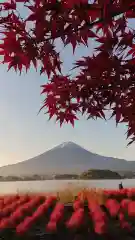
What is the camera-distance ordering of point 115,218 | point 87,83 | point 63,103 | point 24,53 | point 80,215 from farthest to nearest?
point 115,218 → point 80,215 → point 63,103 → point 87,83 → point 24,53

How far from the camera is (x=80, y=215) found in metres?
6.98

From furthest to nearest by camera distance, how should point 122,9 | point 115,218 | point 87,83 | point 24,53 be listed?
point 115,218, point 87,83, point 24,53, point 122,9

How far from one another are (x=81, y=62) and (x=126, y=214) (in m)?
5.99

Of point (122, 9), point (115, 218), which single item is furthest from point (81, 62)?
point (115, 218)

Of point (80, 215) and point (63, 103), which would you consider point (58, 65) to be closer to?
point (63, 103)

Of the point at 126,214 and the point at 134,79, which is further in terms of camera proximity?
the point at 126,214

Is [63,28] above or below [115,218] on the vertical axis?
above

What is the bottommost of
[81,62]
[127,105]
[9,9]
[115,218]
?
[115,218]

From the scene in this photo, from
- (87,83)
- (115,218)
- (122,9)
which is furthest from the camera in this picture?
(115,218)

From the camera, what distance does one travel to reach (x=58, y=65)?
2.69 meters

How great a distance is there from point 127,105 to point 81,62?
0.43 meters

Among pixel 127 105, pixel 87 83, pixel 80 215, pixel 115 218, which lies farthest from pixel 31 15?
pixel 115 218

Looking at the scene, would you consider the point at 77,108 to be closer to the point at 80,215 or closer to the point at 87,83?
the point at 87,83

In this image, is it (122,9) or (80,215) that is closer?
(122,9)
